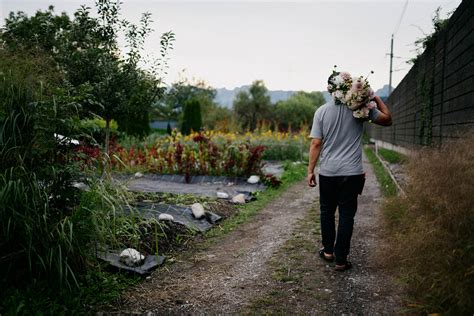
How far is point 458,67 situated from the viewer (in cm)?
523

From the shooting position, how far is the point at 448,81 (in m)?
5.86

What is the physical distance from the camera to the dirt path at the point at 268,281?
280 cm

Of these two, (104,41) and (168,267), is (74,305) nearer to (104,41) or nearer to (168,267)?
(168,267)

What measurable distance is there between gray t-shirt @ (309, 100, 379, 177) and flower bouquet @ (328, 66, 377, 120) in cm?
9

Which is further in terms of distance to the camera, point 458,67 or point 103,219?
point 458,67

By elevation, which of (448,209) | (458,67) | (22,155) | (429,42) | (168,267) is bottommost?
(168,267)

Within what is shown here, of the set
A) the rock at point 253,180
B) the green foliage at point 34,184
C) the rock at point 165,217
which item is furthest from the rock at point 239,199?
the green foliage at point 34,184

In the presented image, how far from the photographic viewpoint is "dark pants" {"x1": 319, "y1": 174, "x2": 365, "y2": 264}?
3557 millimetres

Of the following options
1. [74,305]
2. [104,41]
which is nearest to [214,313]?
[74,305]

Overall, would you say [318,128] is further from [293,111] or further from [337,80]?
[293,111]

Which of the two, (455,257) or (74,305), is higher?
(455,257)

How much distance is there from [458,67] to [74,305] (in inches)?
215

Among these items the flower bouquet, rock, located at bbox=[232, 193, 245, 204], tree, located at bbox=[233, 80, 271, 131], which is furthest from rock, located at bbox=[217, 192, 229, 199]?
tree, located at bbox=[233, 80, 271, 131]

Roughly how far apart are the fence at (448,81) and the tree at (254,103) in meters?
38.0
